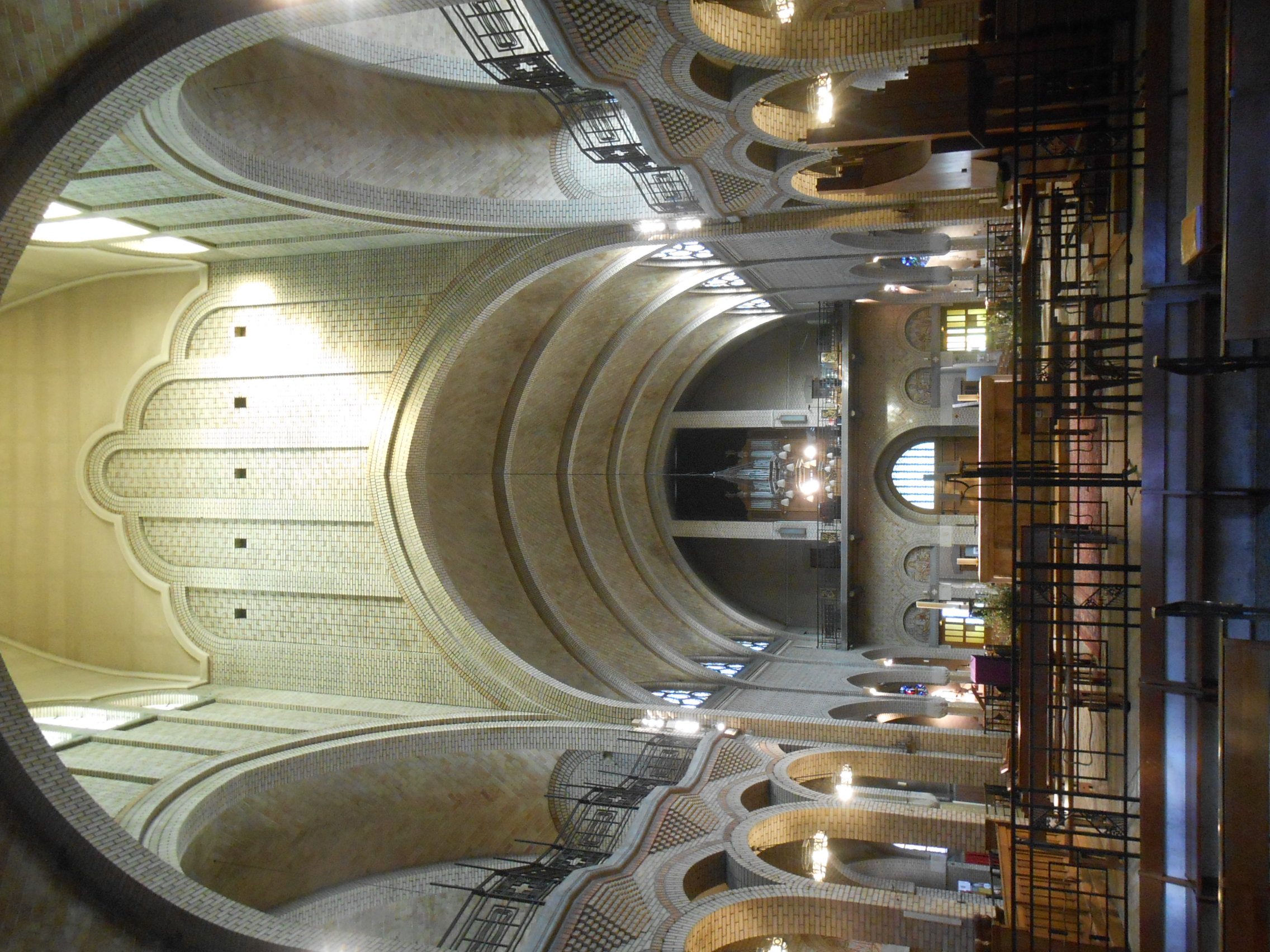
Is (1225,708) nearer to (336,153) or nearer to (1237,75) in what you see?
(1237,75)

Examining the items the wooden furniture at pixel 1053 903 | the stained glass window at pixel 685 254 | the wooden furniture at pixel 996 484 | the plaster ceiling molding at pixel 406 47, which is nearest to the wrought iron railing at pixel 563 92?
the plaster ceiling molding at pixel 406 47

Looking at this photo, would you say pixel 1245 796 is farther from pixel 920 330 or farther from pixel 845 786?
pixel 920 330

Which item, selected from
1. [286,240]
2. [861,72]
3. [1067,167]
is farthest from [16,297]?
[1067,167]

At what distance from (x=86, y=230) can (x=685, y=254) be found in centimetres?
838

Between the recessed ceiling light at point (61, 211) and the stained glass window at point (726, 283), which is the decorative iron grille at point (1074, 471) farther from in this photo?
the recessed ceiling light at point (61, 211)

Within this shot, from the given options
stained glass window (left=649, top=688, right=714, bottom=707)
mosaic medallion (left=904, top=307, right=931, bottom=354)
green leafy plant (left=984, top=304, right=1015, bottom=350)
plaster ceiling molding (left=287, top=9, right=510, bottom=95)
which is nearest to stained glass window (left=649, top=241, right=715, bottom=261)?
plaster ceiling molding (left=287, top=9, right=510, bottom=95)

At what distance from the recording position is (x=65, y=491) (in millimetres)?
15508

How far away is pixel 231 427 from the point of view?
14805 mm

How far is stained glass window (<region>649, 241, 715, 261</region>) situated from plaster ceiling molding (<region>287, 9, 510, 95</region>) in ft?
11.5

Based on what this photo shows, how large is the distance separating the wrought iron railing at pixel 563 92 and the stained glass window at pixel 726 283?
4.63 m

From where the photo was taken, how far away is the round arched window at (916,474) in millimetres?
22312

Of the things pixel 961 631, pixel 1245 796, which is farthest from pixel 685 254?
pixel 1245 796

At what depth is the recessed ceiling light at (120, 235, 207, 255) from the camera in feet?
43.5

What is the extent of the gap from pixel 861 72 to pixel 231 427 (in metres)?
10.5
